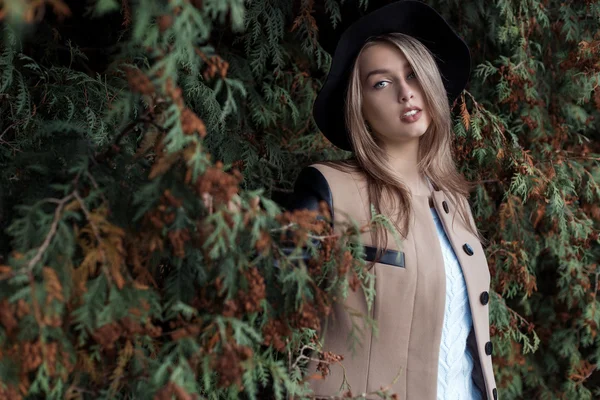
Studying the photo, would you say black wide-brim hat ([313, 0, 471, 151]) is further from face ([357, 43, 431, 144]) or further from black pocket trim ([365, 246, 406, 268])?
black pocket trim ([365, 246, 406, 268])

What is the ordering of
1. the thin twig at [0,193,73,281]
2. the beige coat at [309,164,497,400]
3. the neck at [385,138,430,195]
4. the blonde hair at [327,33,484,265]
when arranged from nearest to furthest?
the thin twig at [0,193,73,281] < the beige coat at [309,164,497,400] < the blonde hair at [327,33,484,265] < the neck at [385,138,430,195]

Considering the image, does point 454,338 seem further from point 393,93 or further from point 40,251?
point 40,251

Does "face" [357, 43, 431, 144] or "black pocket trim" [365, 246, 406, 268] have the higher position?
"face" [357, 43, 431, 144]

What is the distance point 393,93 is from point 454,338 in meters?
0.72

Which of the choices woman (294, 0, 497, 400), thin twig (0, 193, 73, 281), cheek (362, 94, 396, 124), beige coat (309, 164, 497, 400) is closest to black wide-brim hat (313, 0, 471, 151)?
woman (294, 0, 497, 400)

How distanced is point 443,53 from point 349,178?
55cm

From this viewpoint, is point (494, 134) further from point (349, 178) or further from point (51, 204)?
point (51, 204)

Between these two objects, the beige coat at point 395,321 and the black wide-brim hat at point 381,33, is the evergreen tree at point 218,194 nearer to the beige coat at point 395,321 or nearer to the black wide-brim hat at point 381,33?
the beige coat at point 395,321

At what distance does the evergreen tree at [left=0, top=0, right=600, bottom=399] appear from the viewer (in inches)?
37.5

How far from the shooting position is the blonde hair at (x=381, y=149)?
5.77ft

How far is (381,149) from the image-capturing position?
1.85 m

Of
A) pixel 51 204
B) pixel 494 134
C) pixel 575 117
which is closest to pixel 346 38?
pixel 494 134

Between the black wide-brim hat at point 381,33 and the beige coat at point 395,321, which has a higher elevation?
the black wide-brim hat at point 381,33

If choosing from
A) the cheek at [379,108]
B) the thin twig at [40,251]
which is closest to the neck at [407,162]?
the cheek at [379,108]
